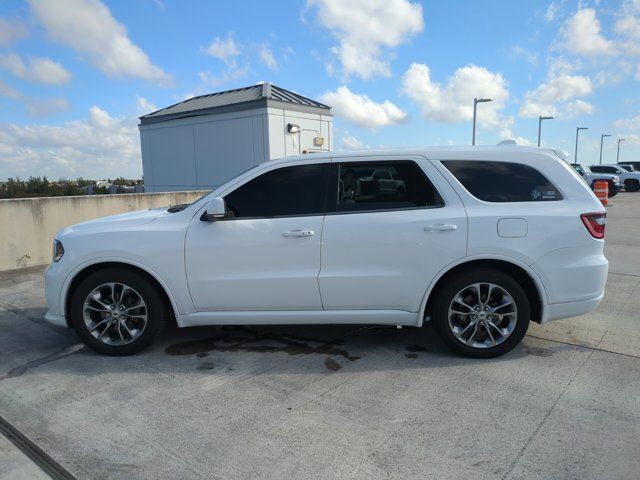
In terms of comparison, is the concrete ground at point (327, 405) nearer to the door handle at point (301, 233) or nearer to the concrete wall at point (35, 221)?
the door handle at point (301, 233)

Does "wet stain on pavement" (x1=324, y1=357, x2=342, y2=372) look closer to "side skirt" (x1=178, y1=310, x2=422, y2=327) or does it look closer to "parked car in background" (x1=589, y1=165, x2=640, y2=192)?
"side skirt" (x1=178, y1=310, x2=422, y2=327)

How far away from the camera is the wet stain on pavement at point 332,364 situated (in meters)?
3.86

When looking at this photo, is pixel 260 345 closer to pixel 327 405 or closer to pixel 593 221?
pixel 327 405

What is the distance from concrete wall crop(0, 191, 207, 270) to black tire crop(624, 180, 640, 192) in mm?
34360

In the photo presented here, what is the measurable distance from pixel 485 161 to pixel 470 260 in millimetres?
852

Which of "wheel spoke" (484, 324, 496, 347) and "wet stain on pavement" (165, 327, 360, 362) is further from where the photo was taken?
"wet stain on pavement" (165, 327, 360, 362)

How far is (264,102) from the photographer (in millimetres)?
16312

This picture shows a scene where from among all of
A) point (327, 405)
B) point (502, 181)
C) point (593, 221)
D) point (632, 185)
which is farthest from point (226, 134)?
point (632, 185)

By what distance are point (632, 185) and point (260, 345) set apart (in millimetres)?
35921

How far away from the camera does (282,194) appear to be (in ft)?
13.3

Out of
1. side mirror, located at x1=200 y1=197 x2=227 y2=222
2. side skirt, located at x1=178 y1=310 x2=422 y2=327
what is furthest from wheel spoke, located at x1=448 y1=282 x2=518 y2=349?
side mirror, located at x1=200 y1=197 x2=227 y2=222

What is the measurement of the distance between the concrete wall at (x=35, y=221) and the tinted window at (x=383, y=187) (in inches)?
266

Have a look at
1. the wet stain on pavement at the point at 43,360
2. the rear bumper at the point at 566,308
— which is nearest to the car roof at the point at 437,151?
the rear bumper at the point at 566,308

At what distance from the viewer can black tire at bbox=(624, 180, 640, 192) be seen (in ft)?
106
